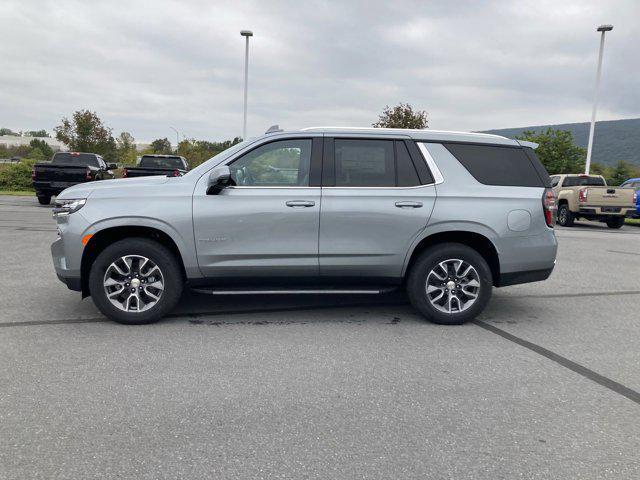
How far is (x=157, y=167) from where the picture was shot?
17188 millimetres

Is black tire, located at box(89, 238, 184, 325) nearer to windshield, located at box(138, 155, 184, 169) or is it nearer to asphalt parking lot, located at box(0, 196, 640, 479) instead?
asphalt parking lot, located at box(0, 196, 640, 479)

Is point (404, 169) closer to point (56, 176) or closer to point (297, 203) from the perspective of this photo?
point (297, 203)

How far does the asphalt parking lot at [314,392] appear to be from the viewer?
9.19 ft

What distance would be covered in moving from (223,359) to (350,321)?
1606 mm

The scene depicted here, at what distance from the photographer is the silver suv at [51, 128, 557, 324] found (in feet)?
16.8

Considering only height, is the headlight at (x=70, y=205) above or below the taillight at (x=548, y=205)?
below

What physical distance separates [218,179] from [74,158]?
18431 mm

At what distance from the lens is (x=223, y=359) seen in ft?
14.0

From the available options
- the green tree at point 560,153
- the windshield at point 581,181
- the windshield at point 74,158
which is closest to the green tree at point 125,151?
the windshield at point 74,158

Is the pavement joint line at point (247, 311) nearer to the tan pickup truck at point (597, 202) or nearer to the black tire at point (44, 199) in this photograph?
the tan pickup truck at point (597, 202)

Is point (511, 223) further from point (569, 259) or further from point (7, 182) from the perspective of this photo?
point (7, 182)

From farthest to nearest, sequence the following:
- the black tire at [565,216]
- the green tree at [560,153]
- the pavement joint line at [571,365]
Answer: the green tree at [560,153]
the black tire at [565,216]
the pavement joint line at [571,365]

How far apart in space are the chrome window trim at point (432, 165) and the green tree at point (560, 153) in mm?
38110

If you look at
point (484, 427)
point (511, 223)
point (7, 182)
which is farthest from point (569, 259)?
point (7, 182)
